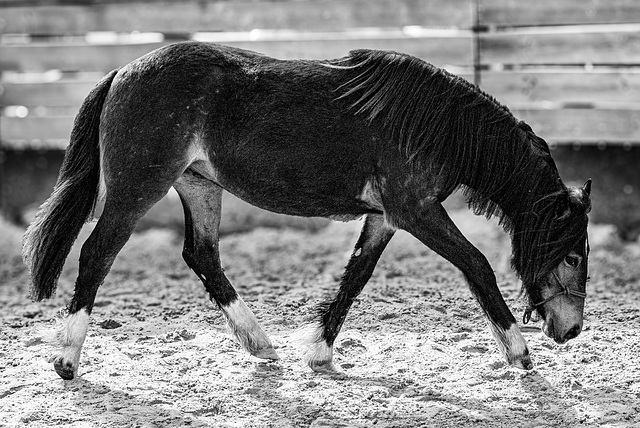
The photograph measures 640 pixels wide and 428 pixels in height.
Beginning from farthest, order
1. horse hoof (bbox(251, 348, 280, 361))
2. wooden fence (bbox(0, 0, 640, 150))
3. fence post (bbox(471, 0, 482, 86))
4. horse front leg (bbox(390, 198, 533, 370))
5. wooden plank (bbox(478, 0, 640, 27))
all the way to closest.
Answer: fence post (bbox(471, 0, 482, 86))
wooden fence (bbox(0, 0, 640, 150))
wooden plank (bbox(478, 0, 640, 27))
horse hoof (bbox(251, 348, 280, 361))
horse front leg (bbox(390, 198, 533, 370))

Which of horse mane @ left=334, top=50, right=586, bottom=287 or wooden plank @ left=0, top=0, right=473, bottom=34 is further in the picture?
wooden plank @ left=0, top=0, right=473, bottom=34

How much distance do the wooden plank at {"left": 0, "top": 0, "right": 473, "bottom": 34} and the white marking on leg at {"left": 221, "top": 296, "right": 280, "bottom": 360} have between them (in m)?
3.92

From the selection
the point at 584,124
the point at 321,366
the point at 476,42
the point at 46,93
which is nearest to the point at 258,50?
the point at 476,42

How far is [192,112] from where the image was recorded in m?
4.20

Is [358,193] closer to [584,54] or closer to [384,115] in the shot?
[384,115]

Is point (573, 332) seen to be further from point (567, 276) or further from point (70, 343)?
point (70, 343)

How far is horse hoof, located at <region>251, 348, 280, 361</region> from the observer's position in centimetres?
449

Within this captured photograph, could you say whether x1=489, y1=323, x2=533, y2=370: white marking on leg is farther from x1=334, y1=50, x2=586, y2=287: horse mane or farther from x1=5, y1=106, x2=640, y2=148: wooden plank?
x1=5, y1=106, x2=640, y2=148: wooden plank

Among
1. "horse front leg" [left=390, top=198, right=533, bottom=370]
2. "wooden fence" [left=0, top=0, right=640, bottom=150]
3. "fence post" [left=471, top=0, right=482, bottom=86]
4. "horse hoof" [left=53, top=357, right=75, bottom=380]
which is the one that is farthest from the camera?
"fence post" [left=471, top=0, right=482, bottom=86]

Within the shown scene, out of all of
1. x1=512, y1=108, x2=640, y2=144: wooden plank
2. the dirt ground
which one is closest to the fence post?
x1=512, y1=108, x2=640, y2=144: wooden plank

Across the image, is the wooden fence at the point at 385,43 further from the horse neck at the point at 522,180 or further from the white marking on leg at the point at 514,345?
the white marking on leg at the point at 514,345

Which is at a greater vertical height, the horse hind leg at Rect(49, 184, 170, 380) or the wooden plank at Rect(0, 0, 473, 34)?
the wooden plank at Rect(0, 0, 473, 34)

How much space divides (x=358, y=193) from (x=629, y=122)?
3970 mm

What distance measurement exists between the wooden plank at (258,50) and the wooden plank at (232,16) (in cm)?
16
